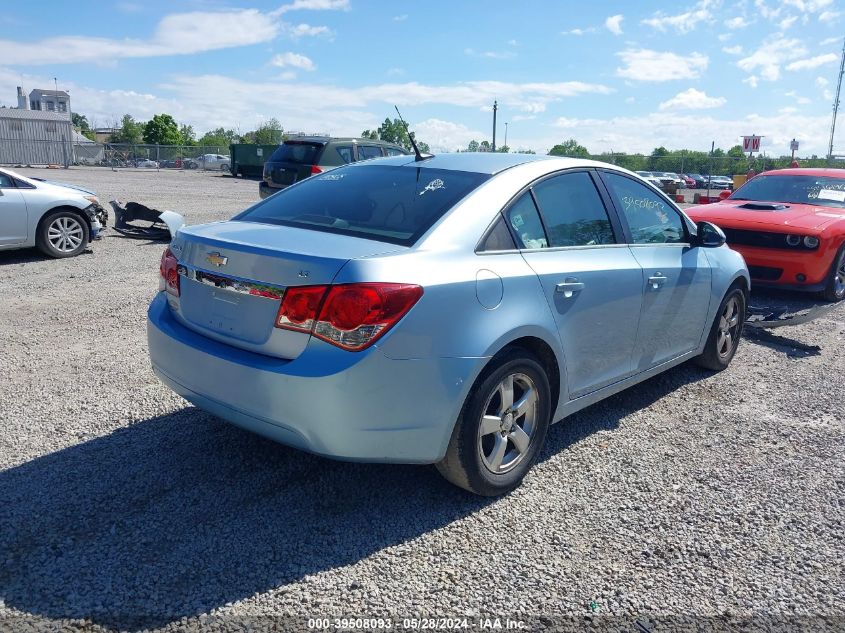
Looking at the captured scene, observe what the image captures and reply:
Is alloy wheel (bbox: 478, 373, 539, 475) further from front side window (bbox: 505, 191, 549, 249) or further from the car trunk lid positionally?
the car trunk lid

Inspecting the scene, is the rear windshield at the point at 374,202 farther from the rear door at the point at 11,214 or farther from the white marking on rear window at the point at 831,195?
the white marking on rear window at the point at 831,195

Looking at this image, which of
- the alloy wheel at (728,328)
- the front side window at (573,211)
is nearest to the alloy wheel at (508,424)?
the front side window at (573,211)

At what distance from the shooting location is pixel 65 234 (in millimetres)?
9891

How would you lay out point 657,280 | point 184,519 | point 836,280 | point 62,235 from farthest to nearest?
1. point 62,235
2. point 836,280
3. point 657,280
4. point 184,519

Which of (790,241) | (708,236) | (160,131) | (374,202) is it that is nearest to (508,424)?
(374,202)

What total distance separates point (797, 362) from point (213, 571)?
204 inches

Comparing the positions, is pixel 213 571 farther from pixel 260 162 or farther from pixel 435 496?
pixel 260 162

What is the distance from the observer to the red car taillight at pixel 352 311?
112 inches

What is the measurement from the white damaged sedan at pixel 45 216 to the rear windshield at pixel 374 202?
22.3ft

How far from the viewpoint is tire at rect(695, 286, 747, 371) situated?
17.8ft

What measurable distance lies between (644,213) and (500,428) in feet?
6.74

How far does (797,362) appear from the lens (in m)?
6.04

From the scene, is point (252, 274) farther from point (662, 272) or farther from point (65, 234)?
point (65, 234)

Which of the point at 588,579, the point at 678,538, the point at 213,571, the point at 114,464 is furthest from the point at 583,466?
the point at 114,464
